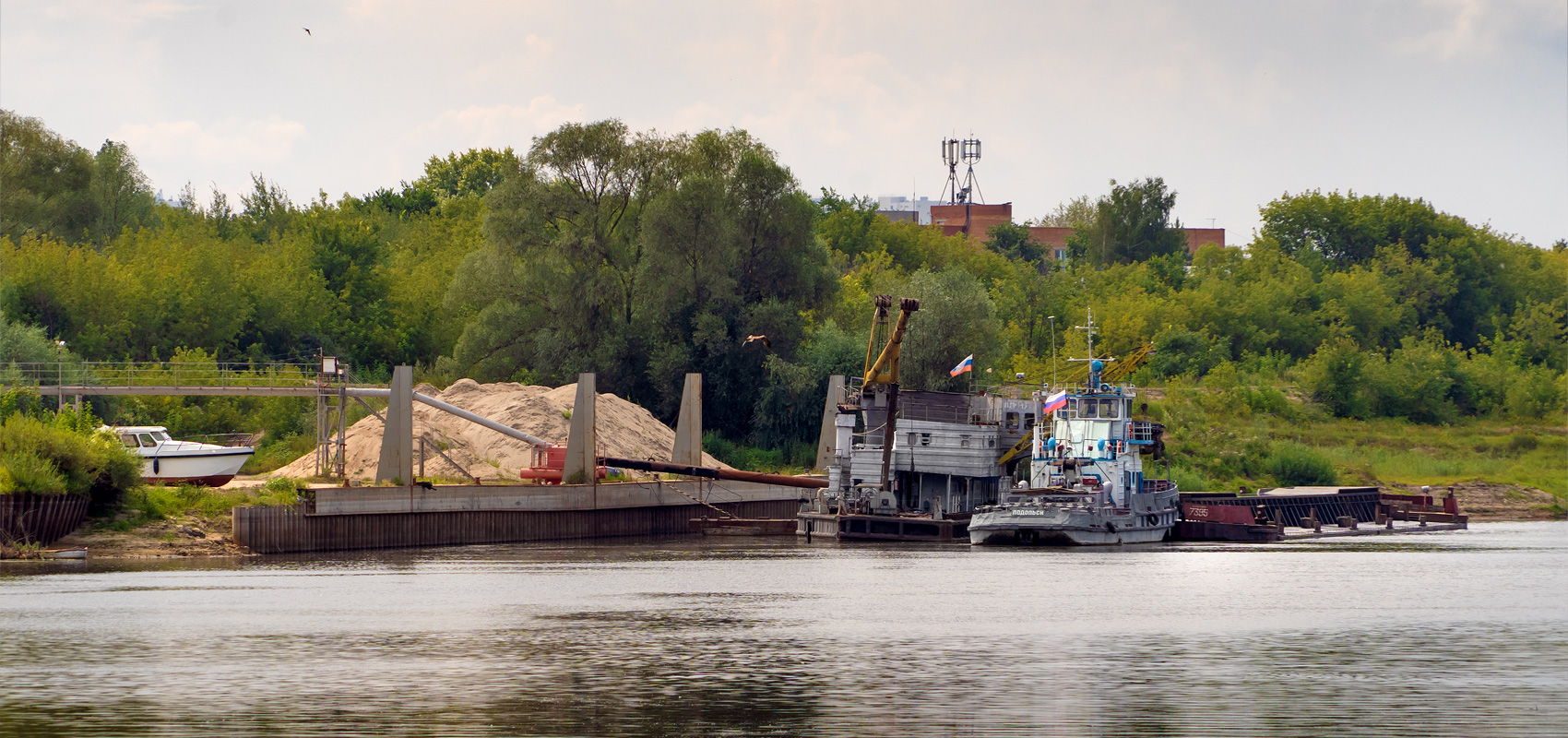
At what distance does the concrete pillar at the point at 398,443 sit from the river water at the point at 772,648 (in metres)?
3.94

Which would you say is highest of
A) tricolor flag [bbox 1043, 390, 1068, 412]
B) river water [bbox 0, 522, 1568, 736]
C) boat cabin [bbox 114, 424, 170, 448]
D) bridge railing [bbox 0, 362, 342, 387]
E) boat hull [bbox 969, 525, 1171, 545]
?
bridge railing [bbox 0, 362, 342, 387]

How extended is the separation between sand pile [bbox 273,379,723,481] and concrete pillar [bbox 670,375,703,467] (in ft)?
11.4

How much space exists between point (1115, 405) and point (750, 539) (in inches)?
671

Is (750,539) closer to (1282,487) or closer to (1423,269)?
(1282,487)

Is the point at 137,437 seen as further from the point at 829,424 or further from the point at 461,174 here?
the point at 461,174

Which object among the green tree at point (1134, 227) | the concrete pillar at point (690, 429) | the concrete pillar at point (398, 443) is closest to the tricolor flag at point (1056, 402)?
the concrete pillar at point (690, 429)

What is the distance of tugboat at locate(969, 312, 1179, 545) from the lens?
63781mm

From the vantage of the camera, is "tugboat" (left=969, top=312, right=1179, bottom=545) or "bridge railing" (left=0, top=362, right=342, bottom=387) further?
"bridge railing" (left=0, top=362, right=342, bottom=387)

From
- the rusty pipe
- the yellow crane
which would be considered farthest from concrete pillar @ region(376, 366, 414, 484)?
the yellow crane

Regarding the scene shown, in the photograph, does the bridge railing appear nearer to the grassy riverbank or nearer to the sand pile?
the sand pile

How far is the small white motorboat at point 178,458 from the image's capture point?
6031cm

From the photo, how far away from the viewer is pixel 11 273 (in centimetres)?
8631

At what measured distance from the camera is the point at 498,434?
247ft

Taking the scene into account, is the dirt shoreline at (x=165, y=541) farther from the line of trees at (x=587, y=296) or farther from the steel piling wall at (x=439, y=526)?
the line of trees at (x=587, y=296)
